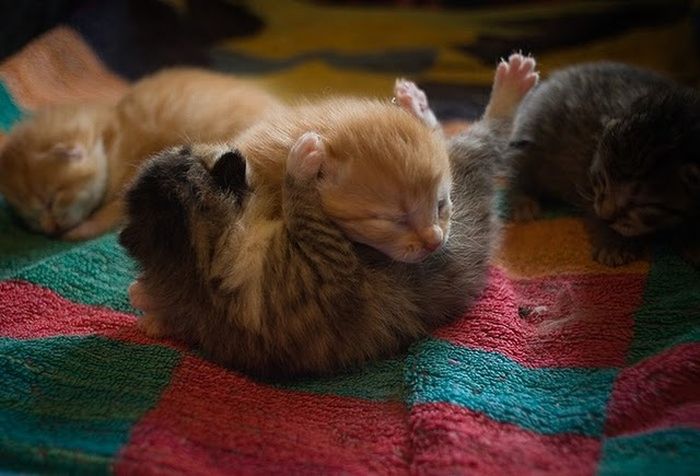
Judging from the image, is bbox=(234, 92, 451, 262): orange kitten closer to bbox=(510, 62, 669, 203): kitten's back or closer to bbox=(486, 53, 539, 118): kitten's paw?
bbox=(486, 53, 539, 118): kitten's paw

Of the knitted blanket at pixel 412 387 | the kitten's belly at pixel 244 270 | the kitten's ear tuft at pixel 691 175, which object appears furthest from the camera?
the kitten's ear tuft at pixel 691 175

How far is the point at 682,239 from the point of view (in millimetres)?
1479

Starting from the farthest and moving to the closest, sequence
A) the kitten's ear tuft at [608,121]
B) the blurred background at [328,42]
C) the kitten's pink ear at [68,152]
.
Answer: the blurred background at [328,42]
the kitten's pink ear at [68,152]
the kitten's ear tuft at [608,121]

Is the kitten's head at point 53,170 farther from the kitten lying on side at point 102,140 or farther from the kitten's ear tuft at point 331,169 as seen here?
the kitten's ear tuft at point 331,169

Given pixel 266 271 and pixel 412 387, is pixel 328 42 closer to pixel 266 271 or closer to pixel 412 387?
pixel 266 271

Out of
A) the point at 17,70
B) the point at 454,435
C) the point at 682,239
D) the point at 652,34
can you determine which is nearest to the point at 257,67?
the point at 17,70

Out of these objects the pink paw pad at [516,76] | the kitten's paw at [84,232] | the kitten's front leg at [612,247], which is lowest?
the kitten's paw at [84,232]

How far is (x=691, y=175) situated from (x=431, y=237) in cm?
60

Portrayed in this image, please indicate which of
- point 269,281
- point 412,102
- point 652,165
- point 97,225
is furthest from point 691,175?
point 97,225

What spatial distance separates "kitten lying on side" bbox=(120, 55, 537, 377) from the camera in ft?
3.87

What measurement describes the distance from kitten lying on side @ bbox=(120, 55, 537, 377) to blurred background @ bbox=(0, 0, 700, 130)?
3.17 feet

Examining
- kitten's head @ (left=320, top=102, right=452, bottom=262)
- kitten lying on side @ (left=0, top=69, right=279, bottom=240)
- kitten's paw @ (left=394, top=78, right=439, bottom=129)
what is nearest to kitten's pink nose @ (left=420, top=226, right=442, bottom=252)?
kitten's head @ (left=320, top=102, right=452, bottom=262)

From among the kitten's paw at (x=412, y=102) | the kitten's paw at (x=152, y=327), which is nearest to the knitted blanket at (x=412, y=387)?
the kitten's paw at (x=152, y=327)

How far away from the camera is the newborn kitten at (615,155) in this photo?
4.69 ft
